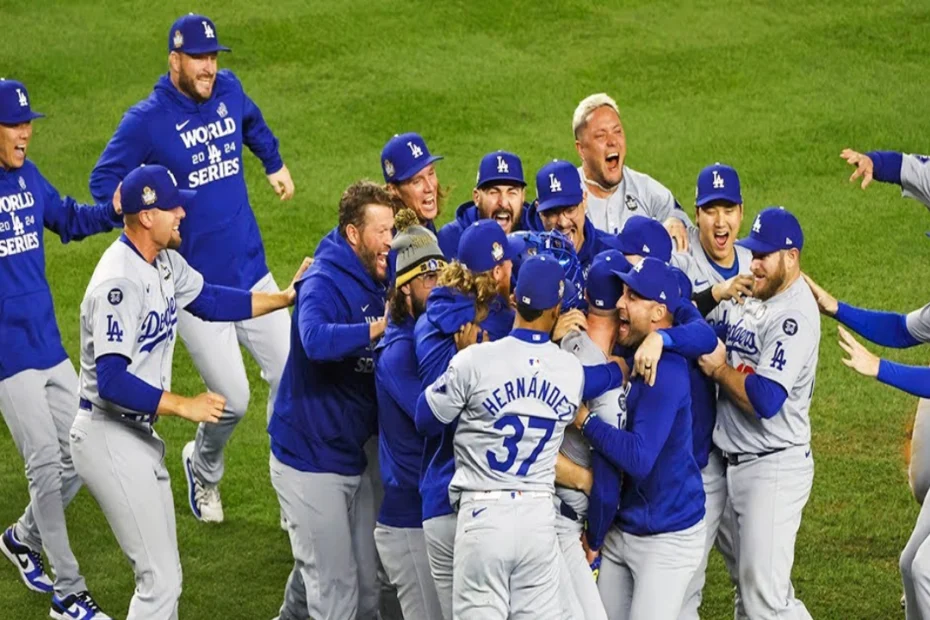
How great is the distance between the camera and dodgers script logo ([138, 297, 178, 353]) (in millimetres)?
5594

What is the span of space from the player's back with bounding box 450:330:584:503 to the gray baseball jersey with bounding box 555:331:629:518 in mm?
257

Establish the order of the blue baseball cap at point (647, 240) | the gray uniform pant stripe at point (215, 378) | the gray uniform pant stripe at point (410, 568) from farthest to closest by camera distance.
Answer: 1. the gray uniform pant stripe at point (215, 378)
2. the blue baseball cap at point (647, 240)
3. the gray uniform pant stripe at point (410, 568)

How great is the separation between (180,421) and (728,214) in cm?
353

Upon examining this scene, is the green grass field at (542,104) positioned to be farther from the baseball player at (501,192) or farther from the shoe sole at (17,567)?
the baseball player at (501,192)

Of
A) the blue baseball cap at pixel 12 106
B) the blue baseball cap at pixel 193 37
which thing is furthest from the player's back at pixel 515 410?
the blue baseball cap at pixel 193 37

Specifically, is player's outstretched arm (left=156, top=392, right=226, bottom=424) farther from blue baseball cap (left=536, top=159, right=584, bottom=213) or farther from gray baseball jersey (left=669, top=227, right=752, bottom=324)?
gray baseball jersey (left=669, top=227, right=752, bottom=324)

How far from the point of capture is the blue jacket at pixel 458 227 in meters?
5.95

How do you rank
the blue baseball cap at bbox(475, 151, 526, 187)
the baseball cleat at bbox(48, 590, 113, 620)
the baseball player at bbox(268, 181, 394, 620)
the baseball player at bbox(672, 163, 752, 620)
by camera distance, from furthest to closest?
the baseball cleat at bbox(48, 590, 113, 620) → the blue baseball cap at bbox(475, 151, 526, 187) → the baseball player at bbox(672, 163, 752, 620) → the baseball player at bbox(268, 181, 394, 620)

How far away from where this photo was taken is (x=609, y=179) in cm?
681

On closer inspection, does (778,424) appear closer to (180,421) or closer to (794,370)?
(794,370)

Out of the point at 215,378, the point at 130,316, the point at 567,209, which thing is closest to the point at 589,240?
the point at 567,209

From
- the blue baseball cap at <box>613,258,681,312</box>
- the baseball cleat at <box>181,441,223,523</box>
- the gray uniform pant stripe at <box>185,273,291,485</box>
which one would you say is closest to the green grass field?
the baseball cleat at <box>181,441,223,523</box>

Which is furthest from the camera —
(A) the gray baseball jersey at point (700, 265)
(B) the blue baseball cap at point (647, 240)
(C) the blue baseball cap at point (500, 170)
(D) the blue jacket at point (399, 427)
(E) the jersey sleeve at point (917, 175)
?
(E) the jersey sleeve at point (917, 175)

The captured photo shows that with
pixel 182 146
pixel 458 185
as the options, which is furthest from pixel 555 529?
pixel 458 185
